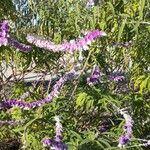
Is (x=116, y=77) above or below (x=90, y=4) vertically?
below

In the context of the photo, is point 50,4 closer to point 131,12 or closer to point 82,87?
point 131,12

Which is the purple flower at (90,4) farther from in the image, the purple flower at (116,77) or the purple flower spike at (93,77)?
the purple flower at (116,77)

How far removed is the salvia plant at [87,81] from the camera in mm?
2873

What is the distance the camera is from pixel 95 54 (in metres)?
3.80

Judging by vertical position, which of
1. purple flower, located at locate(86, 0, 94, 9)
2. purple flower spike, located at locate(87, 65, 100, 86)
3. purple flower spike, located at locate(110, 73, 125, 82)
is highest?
purple flower, located at locate(86, 0, 94, 9)

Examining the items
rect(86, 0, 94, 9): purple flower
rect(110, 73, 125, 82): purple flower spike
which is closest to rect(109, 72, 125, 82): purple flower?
rect(110, 73, 125, 82): purple flower spike

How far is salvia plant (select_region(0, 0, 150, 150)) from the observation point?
113 inches

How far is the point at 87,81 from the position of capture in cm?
354

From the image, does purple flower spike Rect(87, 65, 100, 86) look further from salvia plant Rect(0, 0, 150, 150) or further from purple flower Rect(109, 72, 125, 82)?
purple flower Rect(109, 72, 125, 82)

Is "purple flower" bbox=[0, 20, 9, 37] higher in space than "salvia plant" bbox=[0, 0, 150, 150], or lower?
higher

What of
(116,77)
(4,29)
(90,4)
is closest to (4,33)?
(4,29)

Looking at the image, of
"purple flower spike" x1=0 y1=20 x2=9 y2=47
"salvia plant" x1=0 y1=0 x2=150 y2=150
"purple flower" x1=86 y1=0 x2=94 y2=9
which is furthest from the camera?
"purple flower" x1=86 y1=0 x2=94 y2=9

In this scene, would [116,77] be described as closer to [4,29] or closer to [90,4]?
[90,4]

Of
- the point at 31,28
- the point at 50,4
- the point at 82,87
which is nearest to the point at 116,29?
the point at 82,87
